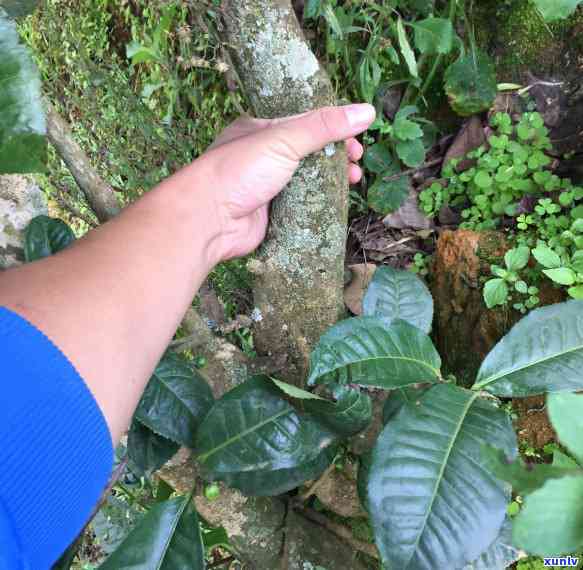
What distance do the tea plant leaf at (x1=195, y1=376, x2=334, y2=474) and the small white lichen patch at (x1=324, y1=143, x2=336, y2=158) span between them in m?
0.42

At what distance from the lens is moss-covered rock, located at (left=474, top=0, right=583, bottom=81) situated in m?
1.52

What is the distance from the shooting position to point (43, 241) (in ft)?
2.60

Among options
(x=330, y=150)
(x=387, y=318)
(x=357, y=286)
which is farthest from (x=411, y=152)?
(x=387, y=318)

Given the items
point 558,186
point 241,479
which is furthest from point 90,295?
point 558,186

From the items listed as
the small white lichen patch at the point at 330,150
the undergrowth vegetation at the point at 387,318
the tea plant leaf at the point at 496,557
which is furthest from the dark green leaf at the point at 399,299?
the tea plant leaf at the point at 496,557

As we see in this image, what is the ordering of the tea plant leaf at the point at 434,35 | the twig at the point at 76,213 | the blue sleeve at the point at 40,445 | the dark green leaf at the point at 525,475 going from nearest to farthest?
1. the dark green leaf at the point at 525,475
2. the blue sleeve at the point at 40,445
3. the twig at the point at 76,213
4. the tea plant leaf at the point at 434,35

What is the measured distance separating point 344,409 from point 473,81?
3.88 feet

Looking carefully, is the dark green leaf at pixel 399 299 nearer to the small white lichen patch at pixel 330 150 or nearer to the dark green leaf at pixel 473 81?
the small white lichen patch at pixel 330 150

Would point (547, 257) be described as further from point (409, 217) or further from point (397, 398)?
point (397, 398)

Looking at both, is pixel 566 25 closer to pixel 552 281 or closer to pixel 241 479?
pixel 552 281

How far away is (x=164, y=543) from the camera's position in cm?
74

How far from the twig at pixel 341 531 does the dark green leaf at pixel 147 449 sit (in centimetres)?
37

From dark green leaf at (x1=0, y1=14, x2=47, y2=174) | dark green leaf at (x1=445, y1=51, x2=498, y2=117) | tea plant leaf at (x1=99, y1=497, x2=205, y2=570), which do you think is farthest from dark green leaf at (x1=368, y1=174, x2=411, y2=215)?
dark green leaf at (x1=0, y1=14, x2=47, y2=174)

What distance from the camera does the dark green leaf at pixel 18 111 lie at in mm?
374
